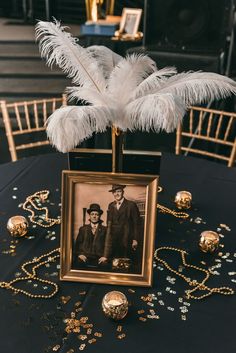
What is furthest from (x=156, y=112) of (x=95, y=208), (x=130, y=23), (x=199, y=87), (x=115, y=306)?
(x=130, y=23)

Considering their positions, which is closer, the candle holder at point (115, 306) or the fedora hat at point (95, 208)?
the candle holder at point (115, 306)

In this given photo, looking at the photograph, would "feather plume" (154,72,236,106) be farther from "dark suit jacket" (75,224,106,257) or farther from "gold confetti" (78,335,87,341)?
"gold confetti" (78,335,87,341)

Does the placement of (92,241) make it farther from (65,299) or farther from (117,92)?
(117,92)

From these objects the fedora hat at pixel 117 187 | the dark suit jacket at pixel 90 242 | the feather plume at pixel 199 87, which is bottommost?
the dark suit jacket at pixel 90 242

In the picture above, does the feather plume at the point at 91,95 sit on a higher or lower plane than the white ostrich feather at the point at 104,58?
Answer: lower

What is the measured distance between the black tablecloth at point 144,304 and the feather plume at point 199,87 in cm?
46

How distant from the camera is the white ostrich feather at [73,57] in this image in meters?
1.14

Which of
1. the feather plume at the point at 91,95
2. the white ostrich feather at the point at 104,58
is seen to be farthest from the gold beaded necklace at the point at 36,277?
the white ostrich feather at the point at 104,58

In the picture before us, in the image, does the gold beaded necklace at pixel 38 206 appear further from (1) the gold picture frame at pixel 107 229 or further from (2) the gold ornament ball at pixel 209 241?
(2) the gold ornament ball at pixel 209 241

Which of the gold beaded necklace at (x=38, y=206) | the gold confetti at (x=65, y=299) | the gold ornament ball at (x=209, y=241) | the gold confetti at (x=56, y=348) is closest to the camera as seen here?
the gold confetti at (x=56, y=348)

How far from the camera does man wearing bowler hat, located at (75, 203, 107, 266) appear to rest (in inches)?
44.2

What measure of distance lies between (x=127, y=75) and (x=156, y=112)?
248 mm

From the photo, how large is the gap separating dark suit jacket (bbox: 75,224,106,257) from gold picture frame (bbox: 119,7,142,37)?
339 centimetres

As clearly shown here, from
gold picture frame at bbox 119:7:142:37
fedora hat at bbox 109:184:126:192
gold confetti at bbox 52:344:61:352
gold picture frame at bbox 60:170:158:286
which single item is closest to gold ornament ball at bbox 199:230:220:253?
gold picture frame at bbox 60:170:158:286
